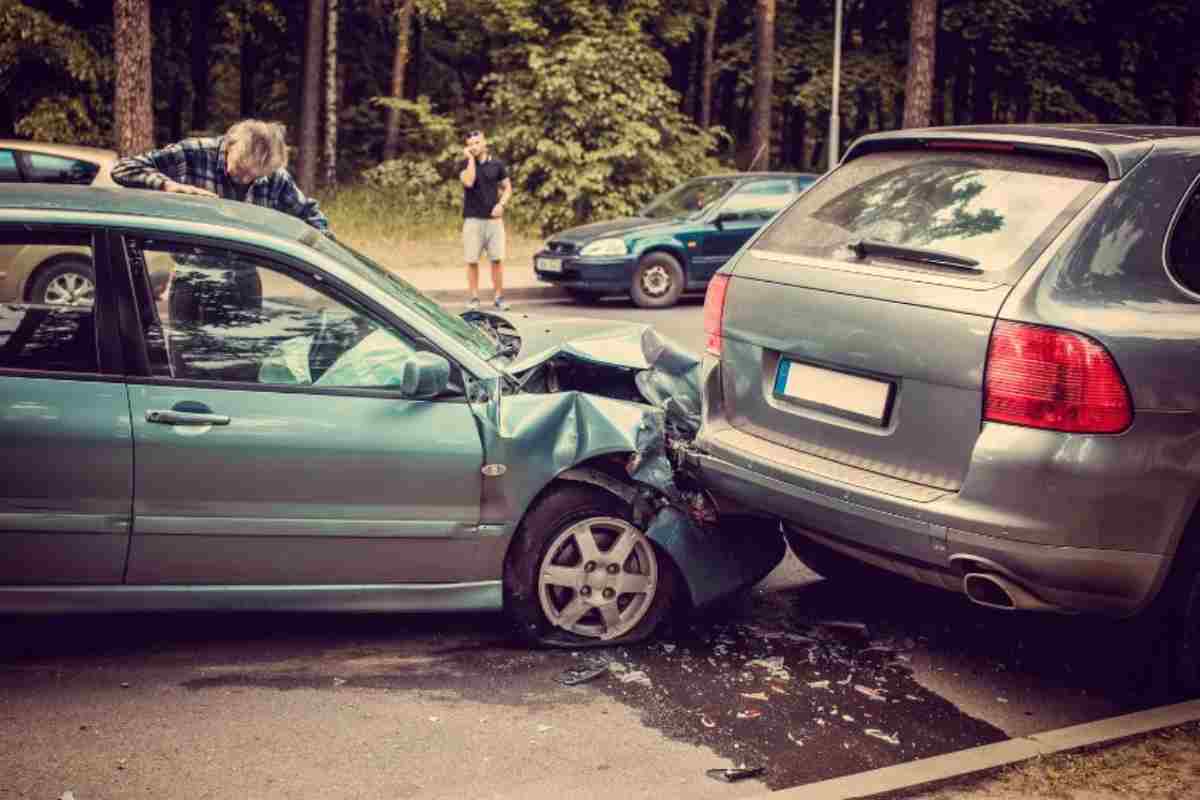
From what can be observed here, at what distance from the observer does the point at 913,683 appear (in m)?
4.68

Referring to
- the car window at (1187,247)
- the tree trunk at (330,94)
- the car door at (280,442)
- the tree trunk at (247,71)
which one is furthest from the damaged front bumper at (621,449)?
the tree trunk at (247,71)

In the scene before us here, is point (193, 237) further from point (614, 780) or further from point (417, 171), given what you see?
point (417, 171)

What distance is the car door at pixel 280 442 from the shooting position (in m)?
4.36

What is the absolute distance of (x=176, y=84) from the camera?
31.0 m

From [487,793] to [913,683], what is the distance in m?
1.66

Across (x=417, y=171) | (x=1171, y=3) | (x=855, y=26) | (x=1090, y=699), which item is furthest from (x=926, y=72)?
(x=1090, y=699)

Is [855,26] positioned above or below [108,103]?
above

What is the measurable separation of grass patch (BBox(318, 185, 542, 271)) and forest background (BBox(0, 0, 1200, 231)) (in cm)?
41

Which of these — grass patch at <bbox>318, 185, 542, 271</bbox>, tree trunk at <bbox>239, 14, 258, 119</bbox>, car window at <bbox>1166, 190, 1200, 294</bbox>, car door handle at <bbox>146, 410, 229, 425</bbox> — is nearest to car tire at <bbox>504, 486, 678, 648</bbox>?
car door handle at <bbox>146, 410, 229, 425</bbox>

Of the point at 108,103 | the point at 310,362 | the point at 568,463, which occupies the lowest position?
the point at 568,463

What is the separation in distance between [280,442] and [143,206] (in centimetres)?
97

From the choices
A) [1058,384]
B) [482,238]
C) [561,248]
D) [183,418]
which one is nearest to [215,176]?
[183,418]

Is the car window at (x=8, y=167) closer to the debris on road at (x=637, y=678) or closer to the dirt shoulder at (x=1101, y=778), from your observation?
the debris on road at (x=637, y=678)

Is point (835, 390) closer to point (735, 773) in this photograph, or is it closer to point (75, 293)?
point (735, 773)
